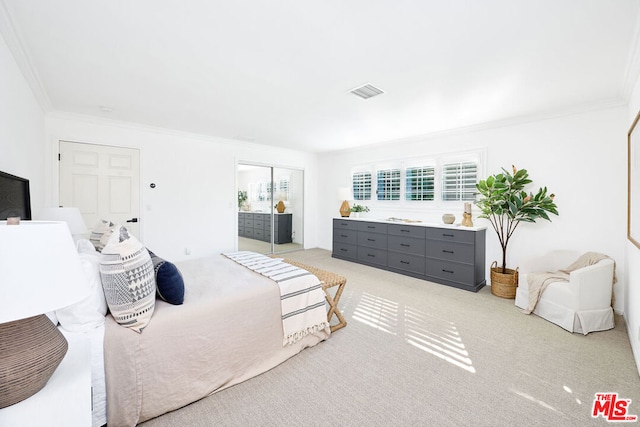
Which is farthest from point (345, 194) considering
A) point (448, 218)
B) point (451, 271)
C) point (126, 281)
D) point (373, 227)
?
point (126, 281)

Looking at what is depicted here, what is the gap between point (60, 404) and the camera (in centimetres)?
90

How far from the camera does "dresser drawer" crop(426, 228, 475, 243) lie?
155 inches

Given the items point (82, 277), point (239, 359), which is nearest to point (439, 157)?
point (239, 359)

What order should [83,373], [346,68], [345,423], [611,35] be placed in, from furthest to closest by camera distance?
[346,68], [611,35], [345,423], [83,373]

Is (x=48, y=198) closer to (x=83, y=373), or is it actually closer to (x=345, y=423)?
(x=83, y=373)

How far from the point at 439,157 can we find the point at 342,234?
2.36m

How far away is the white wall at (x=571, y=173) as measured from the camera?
10.5 feet

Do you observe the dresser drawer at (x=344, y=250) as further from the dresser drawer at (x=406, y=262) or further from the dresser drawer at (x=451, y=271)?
the dresser drawer at (x=451, y=271)

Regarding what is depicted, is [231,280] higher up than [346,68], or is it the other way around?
[346,68]

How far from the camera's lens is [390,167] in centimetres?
552

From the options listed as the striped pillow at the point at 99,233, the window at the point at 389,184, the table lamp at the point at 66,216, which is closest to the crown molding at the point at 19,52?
the table lamp at the point at 66,216

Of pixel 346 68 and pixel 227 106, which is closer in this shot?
pixel 346 68

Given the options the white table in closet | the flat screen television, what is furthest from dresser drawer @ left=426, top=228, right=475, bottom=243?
the flat screen television

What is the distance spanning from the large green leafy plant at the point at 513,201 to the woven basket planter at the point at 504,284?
17 centimetres
